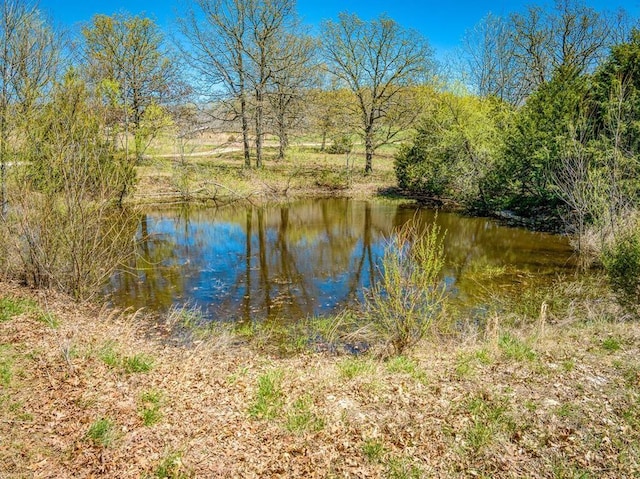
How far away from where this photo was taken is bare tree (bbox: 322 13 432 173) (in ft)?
95.8

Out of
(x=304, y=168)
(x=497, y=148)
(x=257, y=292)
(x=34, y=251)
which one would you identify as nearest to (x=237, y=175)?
(x=304, y=168)

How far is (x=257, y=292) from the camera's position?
11234 millimetres

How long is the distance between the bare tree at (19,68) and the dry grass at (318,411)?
14.0 feet

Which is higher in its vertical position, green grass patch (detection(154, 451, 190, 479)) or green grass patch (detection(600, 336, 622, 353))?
green grass patch (detection(600, 336, 622, 353))

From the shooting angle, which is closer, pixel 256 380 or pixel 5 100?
pixel 256 380

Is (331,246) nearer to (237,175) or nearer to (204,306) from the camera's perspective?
(204,306)

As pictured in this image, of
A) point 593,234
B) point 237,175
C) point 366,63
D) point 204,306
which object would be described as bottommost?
point 204,306

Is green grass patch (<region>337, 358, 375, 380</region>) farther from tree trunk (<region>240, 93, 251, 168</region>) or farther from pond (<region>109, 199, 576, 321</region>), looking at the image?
tree trunk (<region>240, 93, 251, 168</region>)

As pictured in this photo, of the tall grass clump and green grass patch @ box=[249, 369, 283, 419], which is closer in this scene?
green grass patch @ box=[249, 369, 283, 419]

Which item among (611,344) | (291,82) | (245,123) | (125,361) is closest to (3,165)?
(125,361)

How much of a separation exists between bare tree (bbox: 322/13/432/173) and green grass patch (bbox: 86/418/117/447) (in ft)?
93.6

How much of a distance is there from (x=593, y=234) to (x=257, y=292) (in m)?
10.9

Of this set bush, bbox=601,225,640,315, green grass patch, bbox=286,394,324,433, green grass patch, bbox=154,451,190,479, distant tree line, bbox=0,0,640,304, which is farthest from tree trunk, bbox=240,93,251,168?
green grass patch, bbox=154,451,190,479

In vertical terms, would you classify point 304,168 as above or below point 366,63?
below
